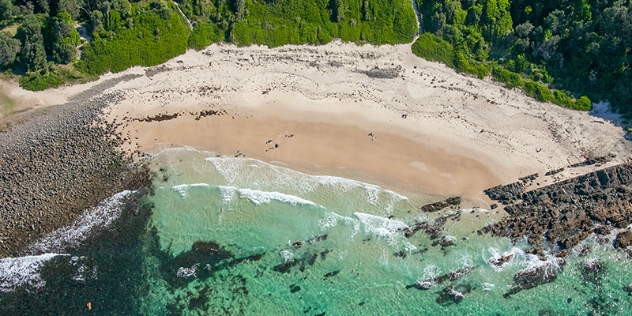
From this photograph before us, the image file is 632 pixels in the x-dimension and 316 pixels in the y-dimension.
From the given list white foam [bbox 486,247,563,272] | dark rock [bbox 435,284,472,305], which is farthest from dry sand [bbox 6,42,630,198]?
dark rock [bbox 435,284,472,305]

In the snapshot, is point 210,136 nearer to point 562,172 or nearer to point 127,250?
point 127,250

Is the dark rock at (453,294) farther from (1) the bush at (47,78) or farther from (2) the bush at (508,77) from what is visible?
(1) the bush at (47,78)

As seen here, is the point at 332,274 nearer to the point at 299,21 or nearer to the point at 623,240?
the point at 623,240

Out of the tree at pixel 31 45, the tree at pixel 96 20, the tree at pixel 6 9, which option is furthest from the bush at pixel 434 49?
the tree at pixel 6 9

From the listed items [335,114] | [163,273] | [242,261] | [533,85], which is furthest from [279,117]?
[533,85]

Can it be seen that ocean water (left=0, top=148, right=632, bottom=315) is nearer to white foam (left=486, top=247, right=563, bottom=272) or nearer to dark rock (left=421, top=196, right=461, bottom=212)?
white foam (left=486, top=247, right=563, bottom=272)

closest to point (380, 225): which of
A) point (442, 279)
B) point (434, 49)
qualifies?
point (442, 279)
